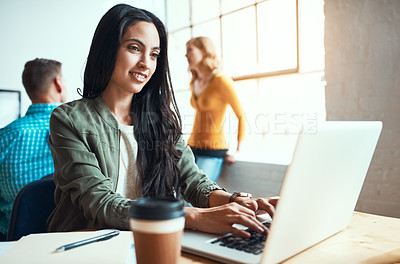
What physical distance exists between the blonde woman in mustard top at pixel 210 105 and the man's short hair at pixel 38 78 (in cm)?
129

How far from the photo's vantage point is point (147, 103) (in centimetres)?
152

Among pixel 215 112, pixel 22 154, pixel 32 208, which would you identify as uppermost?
pixel 215 112

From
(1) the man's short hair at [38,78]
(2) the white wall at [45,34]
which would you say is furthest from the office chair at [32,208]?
(2) the white wall at [45,34]

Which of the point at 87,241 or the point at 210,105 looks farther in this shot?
the point at 210,105

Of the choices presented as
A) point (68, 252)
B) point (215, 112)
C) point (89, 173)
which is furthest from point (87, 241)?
point (215, 112)

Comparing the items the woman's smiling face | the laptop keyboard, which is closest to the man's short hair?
the woman's smiling face

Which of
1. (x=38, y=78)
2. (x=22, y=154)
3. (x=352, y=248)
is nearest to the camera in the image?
(x=352, y=248)

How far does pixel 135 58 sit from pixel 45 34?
129 inches

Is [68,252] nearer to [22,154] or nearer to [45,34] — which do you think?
[22,154]

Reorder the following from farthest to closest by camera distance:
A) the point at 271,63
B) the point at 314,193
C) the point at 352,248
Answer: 1. the point at 271,63
2. the point at 352,248
3. the point at 314,193

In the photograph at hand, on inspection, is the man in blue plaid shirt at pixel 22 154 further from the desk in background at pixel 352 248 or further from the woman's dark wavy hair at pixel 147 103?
the desk in background at pixel 352 248

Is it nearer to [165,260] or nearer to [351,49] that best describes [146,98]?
[165,260]

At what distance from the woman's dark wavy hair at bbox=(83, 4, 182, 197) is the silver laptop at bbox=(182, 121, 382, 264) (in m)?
0.58

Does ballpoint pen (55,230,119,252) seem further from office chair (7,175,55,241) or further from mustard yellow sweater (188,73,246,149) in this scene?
mustard yellow sweater (188,73,246,149)
